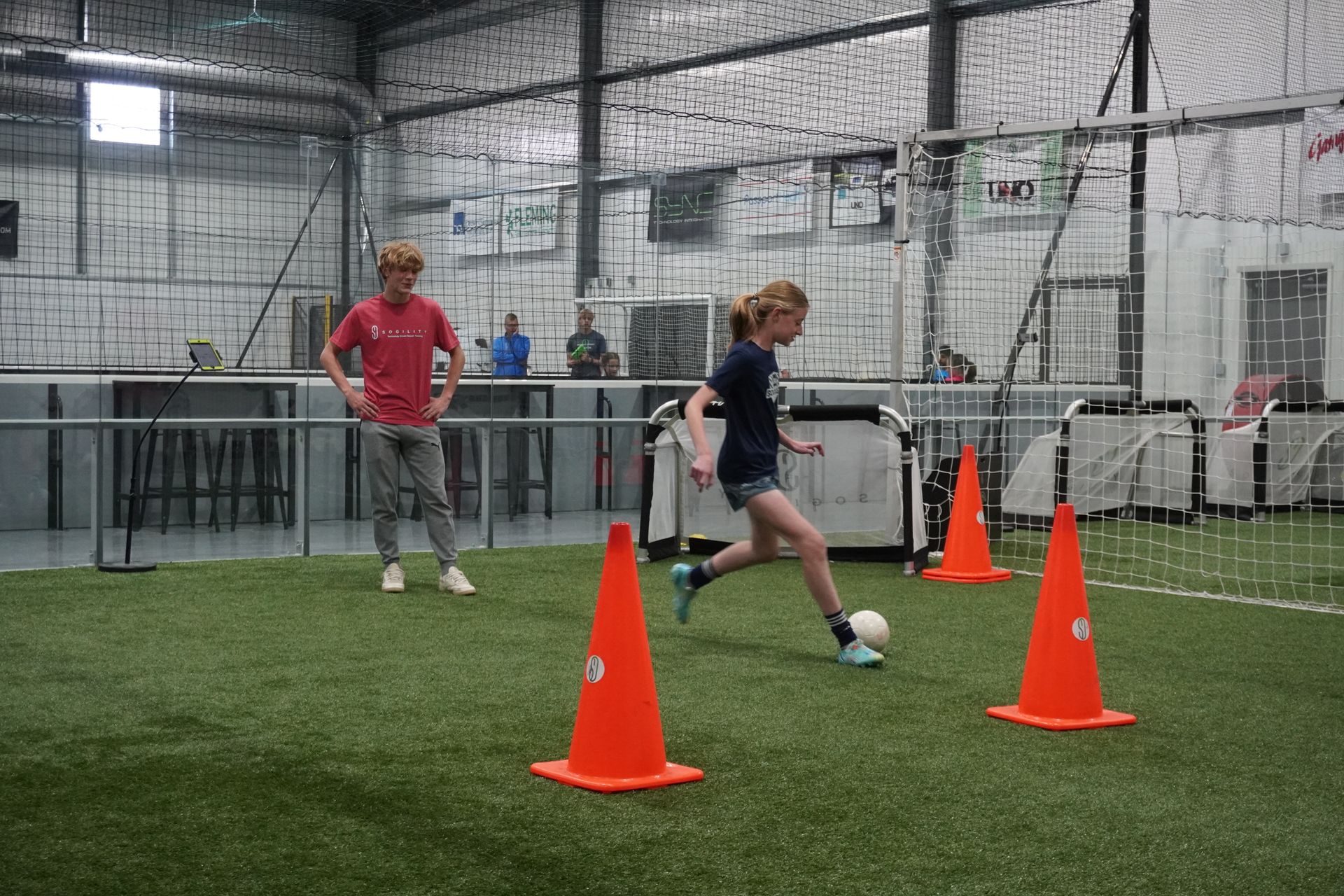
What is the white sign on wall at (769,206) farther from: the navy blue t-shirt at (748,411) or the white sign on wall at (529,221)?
the navy blue t-shirt at (748,411)

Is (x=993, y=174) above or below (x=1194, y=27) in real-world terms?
below

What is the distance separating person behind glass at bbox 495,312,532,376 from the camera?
9.98 m

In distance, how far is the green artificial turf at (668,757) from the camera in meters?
3.06

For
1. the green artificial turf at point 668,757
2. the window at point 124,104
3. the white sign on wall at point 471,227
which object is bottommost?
the green artificial turf at point 668,757

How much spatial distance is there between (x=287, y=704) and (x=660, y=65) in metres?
13.2

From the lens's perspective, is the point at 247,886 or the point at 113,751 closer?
the point at 247,886

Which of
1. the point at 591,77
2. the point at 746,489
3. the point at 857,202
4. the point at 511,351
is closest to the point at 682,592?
the point at 746,489

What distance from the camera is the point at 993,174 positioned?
14266 mm

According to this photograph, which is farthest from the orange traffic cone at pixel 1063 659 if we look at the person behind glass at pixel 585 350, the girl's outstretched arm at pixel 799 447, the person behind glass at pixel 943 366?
the person behind glass at pixel 585 350

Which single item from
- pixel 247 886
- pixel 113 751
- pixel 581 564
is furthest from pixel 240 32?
pixel 247 886

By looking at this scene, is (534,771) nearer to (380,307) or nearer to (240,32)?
(380,307)

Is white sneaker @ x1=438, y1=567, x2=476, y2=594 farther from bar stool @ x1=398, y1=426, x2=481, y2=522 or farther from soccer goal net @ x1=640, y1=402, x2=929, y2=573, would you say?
bar stool @ x1=398, y1=426, x2=481, y2=522

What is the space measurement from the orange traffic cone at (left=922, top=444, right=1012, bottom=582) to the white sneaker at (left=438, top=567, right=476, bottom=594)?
8.63 ft

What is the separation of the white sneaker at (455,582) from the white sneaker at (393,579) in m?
0.21
